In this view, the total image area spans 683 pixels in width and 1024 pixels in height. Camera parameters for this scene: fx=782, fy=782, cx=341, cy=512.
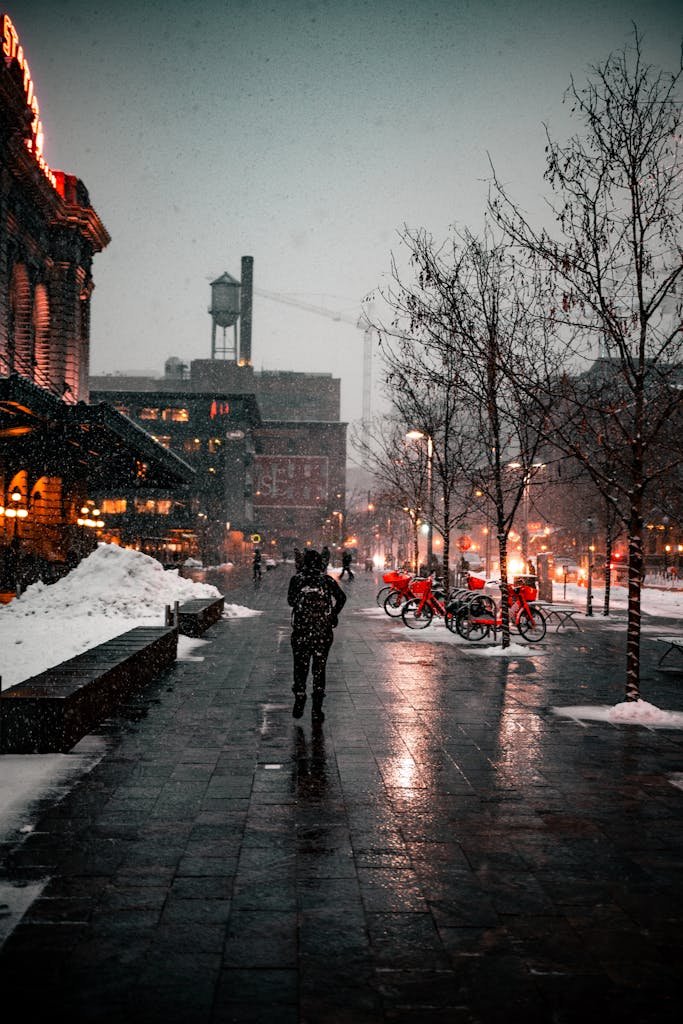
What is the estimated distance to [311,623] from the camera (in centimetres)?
852

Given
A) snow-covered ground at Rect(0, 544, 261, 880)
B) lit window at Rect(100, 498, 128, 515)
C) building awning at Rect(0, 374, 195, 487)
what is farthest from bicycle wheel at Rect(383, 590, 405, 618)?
lit window at Rect(100, 498, 128, 515)

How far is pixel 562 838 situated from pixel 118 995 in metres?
3.03

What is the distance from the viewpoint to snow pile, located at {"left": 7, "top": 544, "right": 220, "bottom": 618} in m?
16.5

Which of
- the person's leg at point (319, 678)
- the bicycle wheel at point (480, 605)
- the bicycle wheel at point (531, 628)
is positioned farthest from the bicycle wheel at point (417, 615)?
the person's leg at point (319, 678)

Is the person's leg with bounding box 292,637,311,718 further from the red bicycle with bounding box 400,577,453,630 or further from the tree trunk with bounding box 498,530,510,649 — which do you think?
the red bicycle with bounding box 400,577,453,630

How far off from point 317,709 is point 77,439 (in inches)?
926

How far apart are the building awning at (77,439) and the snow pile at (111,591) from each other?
483 cm

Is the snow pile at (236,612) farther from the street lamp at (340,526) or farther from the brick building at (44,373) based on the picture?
the street lamp at (340,526)

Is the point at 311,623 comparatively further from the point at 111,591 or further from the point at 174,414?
the point at 174,414

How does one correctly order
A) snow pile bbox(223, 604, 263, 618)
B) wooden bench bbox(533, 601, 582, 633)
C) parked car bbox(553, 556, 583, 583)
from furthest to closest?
parked car bbox(553, 556, 583, 583) < snow pile bbox(223, 604, 263, 618) < wooden bench bbox(533, 601, 582, 633)

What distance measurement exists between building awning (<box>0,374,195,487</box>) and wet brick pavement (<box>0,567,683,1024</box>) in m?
15.5

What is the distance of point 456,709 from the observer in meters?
9.20

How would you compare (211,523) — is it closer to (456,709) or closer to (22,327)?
(22,327)

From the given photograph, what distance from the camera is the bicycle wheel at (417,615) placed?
18.2 meters
